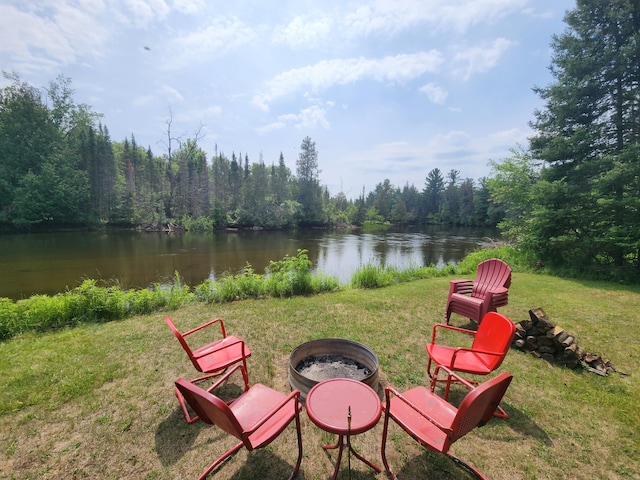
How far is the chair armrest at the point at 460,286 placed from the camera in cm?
452

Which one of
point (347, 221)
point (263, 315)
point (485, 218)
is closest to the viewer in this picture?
point (263, 315)

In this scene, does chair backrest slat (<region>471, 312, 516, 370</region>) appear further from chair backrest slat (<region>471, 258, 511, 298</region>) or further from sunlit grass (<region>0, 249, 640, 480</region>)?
chair backrest slat (<region>471, 258, 511, 298</region>)

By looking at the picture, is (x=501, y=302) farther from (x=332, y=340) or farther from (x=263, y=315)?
(x=263, y=315)

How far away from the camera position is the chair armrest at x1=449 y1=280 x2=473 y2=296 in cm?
452

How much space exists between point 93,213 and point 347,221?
29172mm

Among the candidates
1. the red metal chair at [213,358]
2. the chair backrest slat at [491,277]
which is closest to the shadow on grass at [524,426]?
the chair backrest slat at [491,277]

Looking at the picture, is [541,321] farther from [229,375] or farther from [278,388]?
[229,375]

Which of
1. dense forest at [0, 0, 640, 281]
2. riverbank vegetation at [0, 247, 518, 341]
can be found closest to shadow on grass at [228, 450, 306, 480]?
riverbank vegetation at [0, 247, 518, 341]

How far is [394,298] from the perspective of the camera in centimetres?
563

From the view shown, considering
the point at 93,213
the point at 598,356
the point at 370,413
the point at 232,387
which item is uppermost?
the point at 93,213

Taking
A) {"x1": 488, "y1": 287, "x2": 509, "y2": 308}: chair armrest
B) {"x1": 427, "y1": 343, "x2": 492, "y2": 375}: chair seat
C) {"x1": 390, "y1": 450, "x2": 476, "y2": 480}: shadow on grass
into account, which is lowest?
{"x1": 390, "y1": 450, "x2": 476, "y2": 480}: shadow on grass

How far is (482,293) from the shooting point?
454 centimetres

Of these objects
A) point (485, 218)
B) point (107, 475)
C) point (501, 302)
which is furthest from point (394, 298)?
point (485, 218)

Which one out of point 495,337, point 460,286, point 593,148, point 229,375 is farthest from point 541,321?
point 593,148
